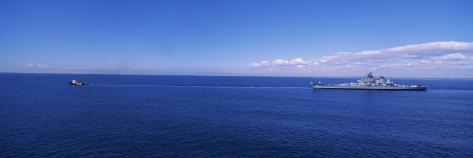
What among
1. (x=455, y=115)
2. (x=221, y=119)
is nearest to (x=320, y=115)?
(x=221, y=119)

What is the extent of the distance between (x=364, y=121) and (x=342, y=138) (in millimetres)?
27743

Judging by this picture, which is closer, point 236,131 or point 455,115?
point 236,131

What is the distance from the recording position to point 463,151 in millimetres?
60469

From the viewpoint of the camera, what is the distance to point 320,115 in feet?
339

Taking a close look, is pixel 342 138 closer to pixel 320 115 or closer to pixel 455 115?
pixel 320 115

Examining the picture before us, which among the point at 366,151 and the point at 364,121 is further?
the point at 364,121

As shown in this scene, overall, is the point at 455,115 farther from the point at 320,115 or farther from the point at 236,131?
the point at 236,131

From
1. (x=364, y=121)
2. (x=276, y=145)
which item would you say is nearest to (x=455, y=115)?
(x=364, y=121)

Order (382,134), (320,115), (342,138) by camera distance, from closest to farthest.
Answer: (342,138), (382,134), (320,115)

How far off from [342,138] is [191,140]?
1407 inches

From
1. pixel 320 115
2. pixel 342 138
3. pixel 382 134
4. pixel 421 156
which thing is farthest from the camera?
pixel 320 115

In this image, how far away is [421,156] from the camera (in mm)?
56938

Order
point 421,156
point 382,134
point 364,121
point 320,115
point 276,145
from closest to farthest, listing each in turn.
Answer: point 421,156 → point 276,145 → point 382,134 → point 364,121 → point 320,115

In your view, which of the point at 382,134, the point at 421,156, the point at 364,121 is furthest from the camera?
the point at 364,121
